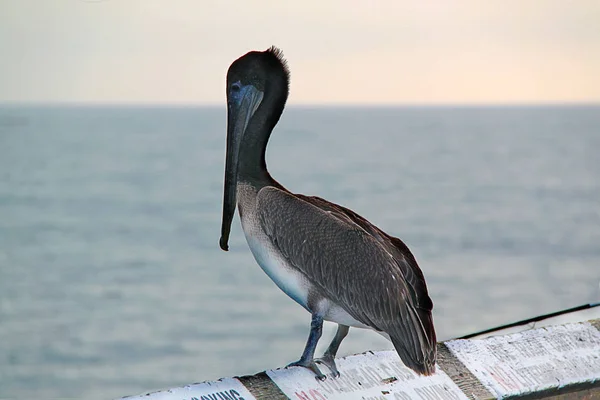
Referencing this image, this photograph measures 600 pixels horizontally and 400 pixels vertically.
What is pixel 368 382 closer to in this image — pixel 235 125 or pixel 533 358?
pixel 533 358

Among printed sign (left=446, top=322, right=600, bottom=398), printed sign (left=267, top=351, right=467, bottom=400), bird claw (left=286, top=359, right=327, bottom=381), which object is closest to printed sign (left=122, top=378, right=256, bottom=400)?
printed sign (left=267, top=351, right=467, bottom=400)

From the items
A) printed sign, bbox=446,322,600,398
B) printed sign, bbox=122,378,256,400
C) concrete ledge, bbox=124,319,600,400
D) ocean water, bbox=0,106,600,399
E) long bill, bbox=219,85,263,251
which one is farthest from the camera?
ocean water, bbox=0,106,600,399

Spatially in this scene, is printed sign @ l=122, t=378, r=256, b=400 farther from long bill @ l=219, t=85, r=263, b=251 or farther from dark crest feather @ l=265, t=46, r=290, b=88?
dark crest feather @ l=265, t=46, r=290, b=88

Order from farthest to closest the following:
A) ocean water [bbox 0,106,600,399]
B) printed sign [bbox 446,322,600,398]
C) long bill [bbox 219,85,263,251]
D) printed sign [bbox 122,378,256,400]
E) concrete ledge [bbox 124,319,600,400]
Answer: ocean water [bbox 0,106,600,399] < long bill [bbox 219,85,263,251] < printed sign [bbox 446,322,600,398] < concrete ledge [bbox 124,319,600,400] < printed sign [bbox 122,378,256,400]

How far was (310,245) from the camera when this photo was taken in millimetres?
2268

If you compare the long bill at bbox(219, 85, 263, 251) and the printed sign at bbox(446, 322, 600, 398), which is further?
the long bill at bbox(219, 85, 263, 251)

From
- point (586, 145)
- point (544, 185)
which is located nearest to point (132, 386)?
point (544, 185)

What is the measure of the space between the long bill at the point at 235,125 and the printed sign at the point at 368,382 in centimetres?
44

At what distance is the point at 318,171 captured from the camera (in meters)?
16.8

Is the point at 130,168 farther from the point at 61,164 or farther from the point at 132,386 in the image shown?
the point at 132,386

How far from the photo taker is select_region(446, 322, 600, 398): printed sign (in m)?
2.15

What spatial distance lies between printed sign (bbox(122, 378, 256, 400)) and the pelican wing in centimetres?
41

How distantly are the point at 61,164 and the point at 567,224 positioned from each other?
12.3 metres

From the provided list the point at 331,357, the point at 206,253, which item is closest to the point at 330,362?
the point at 331,357
